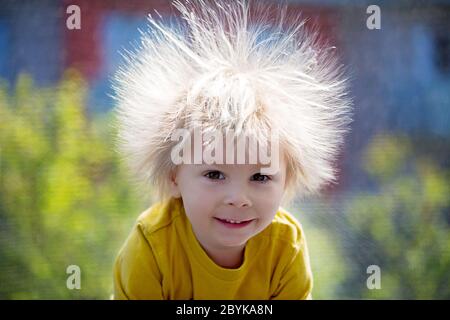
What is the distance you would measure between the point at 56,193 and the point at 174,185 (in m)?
0.41

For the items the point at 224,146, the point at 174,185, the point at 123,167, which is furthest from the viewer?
the point at 123,167

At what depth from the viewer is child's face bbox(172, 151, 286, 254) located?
4.56 ft

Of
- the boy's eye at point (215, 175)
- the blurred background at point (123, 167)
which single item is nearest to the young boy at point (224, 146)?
the boy's eye at point (215, 175)

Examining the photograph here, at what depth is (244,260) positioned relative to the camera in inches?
61.3

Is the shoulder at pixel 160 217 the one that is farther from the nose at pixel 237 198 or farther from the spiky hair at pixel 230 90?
the nose at pixel 237 198

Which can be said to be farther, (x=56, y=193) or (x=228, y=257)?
(x=56, y=193)

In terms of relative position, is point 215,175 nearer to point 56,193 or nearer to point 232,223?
point 232,223

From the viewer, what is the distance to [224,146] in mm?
1381

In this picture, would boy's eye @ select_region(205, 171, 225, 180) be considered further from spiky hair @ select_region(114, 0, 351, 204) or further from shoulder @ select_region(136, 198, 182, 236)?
shoulder @ select_region(136, 198, 182, 236)

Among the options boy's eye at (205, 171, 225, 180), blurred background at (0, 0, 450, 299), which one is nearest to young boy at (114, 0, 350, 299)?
boy's eye at (205, 171, 225, 180)

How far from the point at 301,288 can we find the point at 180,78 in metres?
0.53

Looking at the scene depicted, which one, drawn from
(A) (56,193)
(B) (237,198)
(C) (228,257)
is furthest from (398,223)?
(A) (56,193)

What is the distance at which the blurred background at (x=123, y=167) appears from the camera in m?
1.76
